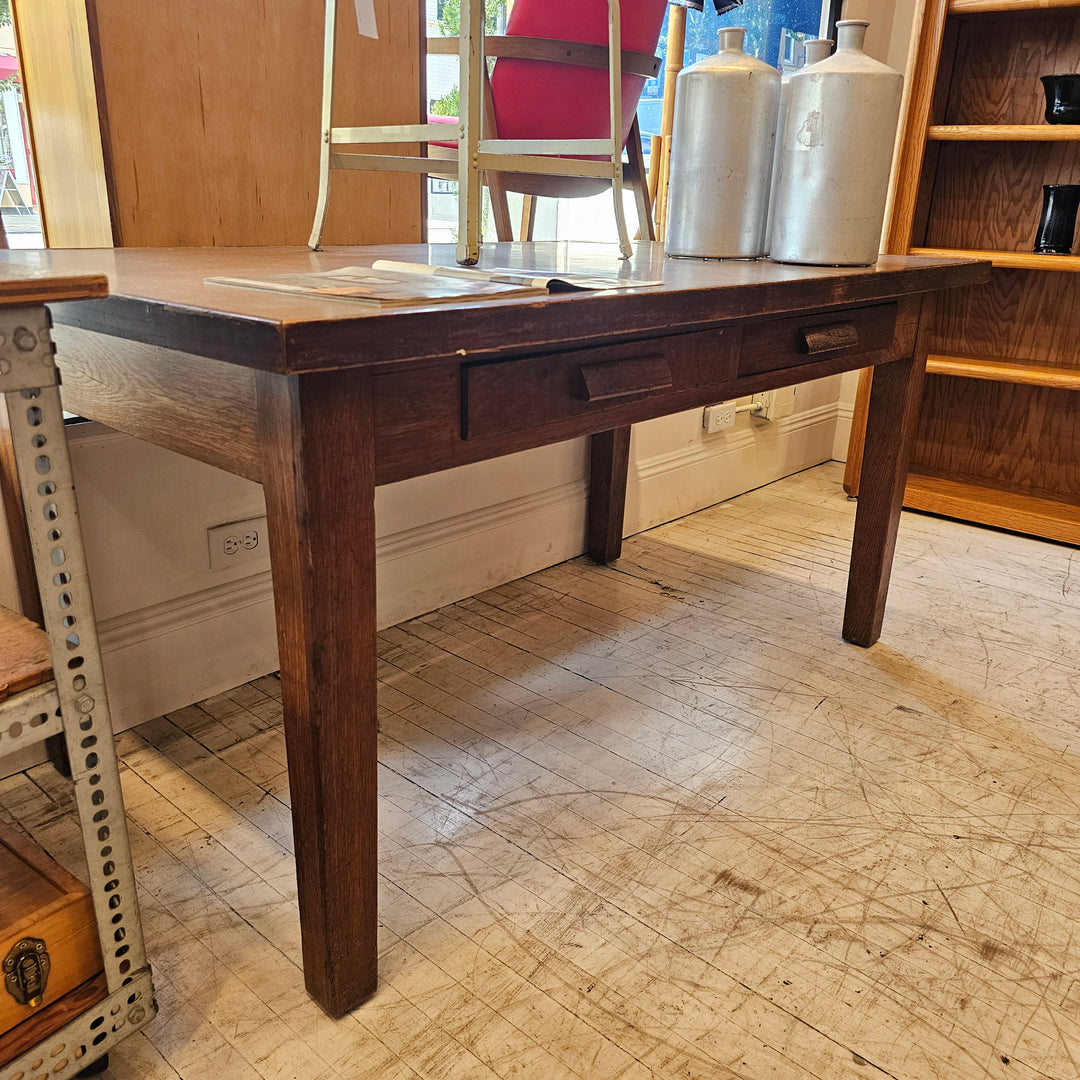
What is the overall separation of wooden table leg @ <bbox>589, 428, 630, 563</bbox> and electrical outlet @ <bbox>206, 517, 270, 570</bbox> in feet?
2.93

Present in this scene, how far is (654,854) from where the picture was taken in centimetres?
123

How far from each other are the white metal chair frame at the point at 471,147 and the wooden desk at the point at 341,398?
0.18 m

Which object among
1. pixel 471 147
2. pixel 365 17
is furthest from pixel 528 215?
pixel 471 147

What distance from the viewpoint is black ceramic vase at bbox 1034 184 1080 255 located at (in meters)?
2.42

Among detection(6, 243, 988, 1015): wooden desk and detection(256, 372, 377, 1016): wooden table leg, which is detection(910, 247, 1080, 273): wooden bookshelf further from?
detection(256, 372, 377, 1016): wooden table leg

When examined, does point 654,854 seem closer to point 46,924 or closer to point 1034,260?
point 46,924

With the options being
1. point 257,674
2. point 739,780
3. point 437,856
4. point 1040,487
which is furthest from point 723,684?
point 1040,487

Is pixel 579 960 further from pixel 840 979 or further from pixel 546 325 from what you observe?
pixel 546 325

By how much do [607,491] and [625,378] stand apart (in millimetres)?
1196

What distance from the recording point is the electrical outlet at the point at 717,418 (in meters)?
2.63

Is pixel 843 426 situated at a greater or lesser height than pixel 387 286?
lesser

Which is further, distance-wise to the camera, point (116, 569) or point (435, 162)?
point (116, 569)

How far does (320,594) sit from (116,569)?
75cm

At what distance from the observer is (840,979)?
40.8 inches
